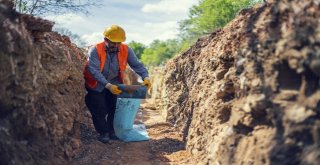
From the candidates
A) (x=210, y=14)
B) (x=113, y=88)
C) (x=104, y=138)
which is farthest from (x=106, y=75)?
(x=210, y=14)

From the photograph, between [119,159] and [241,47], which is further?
[119,159]

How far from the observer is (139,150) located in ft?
22.6

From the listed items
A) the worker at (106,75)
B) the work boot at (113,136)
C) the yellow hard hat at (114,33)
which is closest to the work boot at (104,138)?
the worker at (106,75)

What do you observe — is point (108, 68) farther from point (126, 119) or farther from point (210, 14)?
point (210, 14)

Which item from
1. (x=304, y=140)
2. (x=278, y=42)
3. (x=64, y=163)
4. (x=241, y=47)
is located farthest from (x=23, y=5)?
(x=304, y=140)

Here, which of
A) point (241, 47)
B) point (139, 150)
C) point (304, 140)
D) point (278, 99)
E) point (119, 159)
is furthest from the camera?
point (139, 150)

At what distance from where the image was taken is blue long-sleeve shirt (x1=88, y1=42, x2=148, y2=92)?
6.71 meters

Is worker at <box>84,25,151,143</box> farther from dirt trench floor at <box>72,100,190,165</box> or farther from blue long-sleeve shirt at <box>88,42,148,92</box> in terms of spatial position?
dirt trench floor at <box>72,100,190,165</box>

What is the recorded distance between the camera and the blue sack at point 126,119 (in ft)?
23.5

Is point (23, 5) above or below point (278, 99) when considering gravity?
above

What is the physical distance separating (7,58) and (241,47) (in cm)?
250

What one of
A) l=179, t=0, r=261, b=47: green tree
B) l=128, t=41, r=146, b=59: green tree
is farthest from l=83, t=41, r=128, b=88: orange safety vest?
l=128, t=41, r=146, b=59: green tree

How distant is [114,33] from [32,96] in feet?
7.83

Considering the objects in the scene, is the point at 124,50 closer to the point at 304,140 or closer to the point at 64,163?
the point at 64,163
